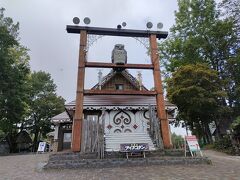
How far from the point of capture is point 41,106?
108 feet

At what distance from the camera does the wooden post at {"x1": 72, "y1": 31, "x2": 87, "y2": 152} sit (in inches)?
422

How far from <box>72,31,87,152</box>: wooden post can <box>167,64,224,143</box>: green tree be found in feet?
37.1

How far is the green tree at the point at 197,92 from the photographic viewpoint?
1947 centimetres

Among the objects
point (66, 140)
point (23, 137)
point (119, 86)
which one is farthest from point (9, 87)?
point (23, 137)

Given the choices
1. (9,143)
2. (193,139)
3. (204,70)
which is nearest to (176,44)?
(204,70)

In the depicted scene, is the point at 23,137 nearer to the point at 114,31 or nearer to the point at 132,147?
the point at 114,31

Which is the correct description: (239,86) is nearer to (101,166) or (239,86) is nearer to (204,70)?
(204,70)

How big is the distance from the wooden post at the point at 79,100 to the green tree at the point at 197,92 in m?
11.3

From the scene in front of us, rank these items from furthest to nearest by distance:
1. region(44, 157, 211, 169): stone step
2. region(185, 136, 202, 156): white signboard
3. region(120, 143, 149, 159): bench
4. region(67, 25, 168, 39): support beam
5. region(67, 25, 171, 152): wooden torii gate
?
region(67, 25, 168, 39): support beam < region(67, 25, 171, 152): wooden torii gate < region(185, 136, 202, 156): white signboard < region(120, 143, 149, 159): bench < region(44, 157, 211, 169): stone step

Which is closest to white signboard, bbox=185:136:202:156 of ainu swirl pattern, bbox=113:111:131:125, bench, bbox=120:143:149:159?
bench, bbox=120:143:149:159

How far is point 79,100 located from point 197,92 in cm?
1237

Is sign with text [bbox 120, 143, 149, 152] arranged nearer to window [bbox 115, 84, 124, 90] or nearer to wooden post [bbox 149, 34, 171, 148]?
wooden post [bbox 149, 34, 171, 148]

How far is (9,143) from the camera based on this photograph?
2875 cm

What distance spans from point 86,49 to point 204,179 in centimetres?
921
